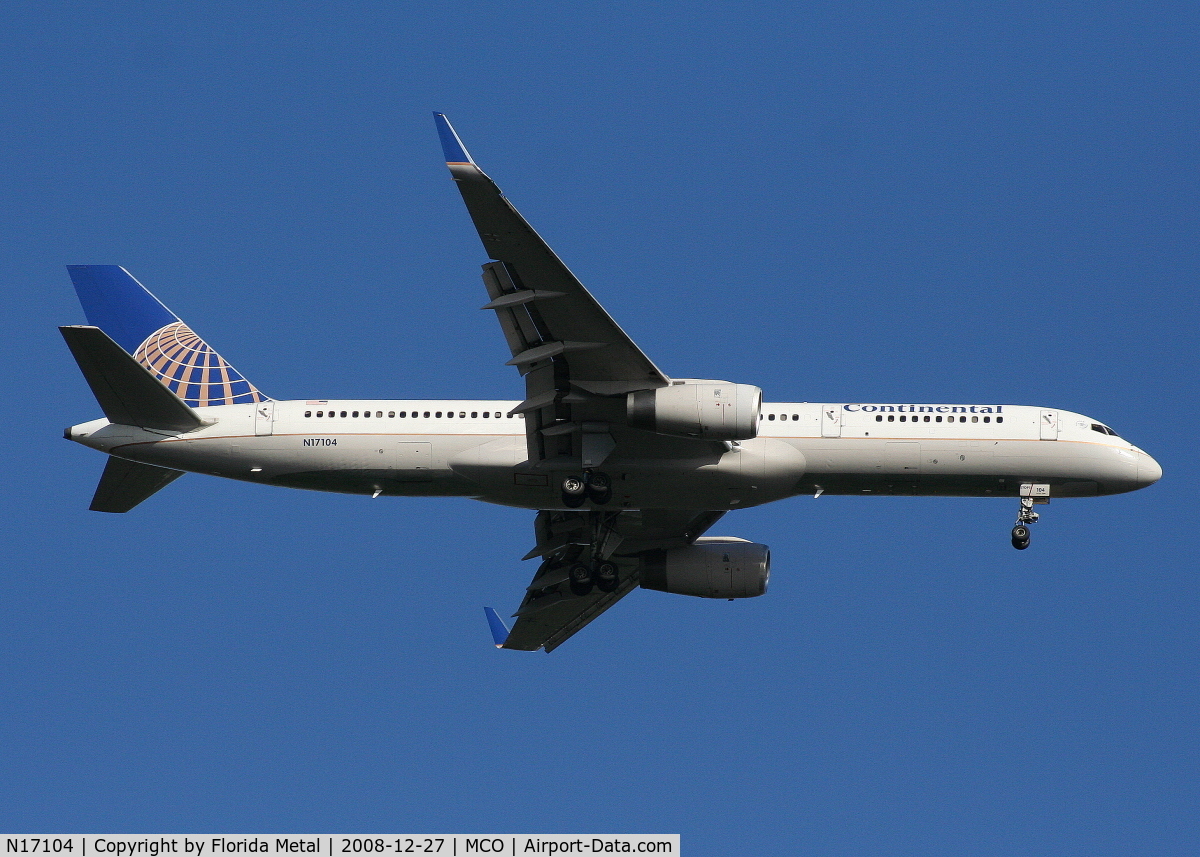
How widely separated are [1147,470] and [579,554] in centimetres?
1690

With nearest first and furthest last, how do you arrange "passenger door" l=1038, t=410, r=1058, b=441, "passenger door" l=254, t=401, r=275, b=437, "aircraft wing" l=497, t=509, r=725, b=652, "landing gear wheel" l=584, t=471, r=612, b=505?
"landing gear wheel" l=584, t=471, r=612, b=505, "passenger door" l=254, t=401, r=275, b=437, "passenger door" l=1038, t=410, r=1058, b=441, "aircraft wing" l=497, t=509, r=725, b=652

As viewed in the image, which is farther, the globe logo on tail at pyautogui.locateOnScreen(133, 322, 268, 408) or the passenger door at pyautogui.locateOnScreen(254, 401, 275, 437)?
the globe logo on tail at pyautogui.locateOnScreen(133, 322, 268, 408)

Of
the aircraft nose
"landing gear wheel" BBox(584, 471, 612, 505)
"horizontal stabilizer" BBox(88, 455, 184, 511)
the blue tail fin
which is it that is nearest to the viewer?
"landing gear wheel" BBox(584, 471, 612, 505)

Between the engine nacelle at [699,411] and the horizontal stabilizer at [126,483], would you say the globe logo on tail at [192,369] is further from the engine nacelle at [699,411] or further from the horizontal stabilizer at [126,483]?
the engine nacelle at [699,411]

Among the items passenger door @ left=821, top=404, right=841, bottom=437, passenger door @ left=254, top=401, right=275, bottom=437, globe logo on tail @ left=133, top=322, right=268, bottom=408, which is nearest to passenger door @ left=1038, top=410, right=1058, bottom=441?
passenger door @ left=821, top=404, right=841, bottom=437

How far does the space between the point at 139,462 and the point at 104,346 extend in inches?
168

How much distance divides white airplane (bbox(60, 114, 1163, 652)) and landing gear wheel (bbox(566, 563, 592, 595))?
0.04 m

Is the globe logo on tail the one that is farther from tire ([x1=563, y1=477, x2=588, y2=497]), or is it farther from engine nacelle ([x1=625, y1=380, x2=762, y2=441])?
engine nacelle ([x1=625, y1=380, x2=762, y2=441])

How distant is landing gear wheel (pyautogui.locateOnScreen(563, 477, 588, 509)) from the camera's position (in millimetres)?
38594

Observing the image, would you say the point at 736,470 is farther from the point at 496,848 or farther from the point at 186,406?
the point at 186,406

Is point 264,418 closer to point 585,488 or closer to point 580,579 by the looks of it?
point 585,488

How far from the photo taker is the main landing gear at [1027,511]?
4059 cm

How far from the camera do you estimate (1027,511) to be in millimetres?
40688
